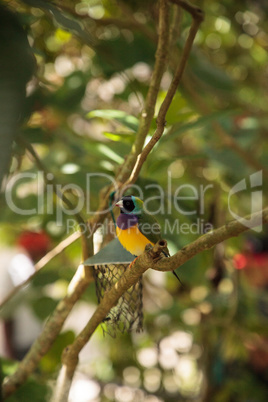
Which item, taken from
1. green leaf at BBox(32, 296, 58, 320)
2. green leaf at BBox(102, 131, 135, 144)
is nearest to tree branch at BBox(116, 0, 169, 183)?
green leaf at BBox(102, 131, 135, 144)

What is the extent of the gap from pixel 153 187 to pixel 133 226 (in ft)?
0.52

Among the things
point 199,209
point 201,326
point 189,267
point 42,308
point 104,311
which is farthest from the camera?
point 201,326

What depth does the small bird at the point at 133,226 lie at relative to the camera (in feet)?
1.56

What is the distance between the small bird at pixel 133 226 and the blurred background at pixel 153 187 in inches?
2.7

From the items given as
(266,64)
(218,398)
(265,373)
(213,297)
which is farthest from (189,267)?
(266,64)

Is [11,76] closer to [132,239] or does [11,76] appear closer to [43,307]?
[132,239]

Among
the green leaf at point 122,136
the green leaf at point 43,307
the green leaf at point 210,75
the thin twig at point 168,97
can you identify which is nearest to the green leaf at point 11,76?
the thin twig at point 168,97

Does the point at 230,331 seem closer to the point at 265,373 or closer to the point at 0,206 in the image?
the point at 265,373

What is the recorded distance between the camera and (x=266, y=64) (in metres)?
1.63

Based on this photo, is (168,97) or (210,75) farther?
(210,75)

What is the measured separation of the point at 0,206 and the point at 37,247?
0.24 meters

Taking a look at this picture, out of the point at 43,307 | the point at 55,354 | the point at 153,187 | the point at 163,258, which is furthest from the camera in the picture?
the point at 43,307

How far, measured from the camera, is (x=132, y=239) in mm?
480

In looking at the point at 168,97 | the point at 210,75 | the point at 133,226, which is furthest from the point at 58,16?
the point at 210,75
